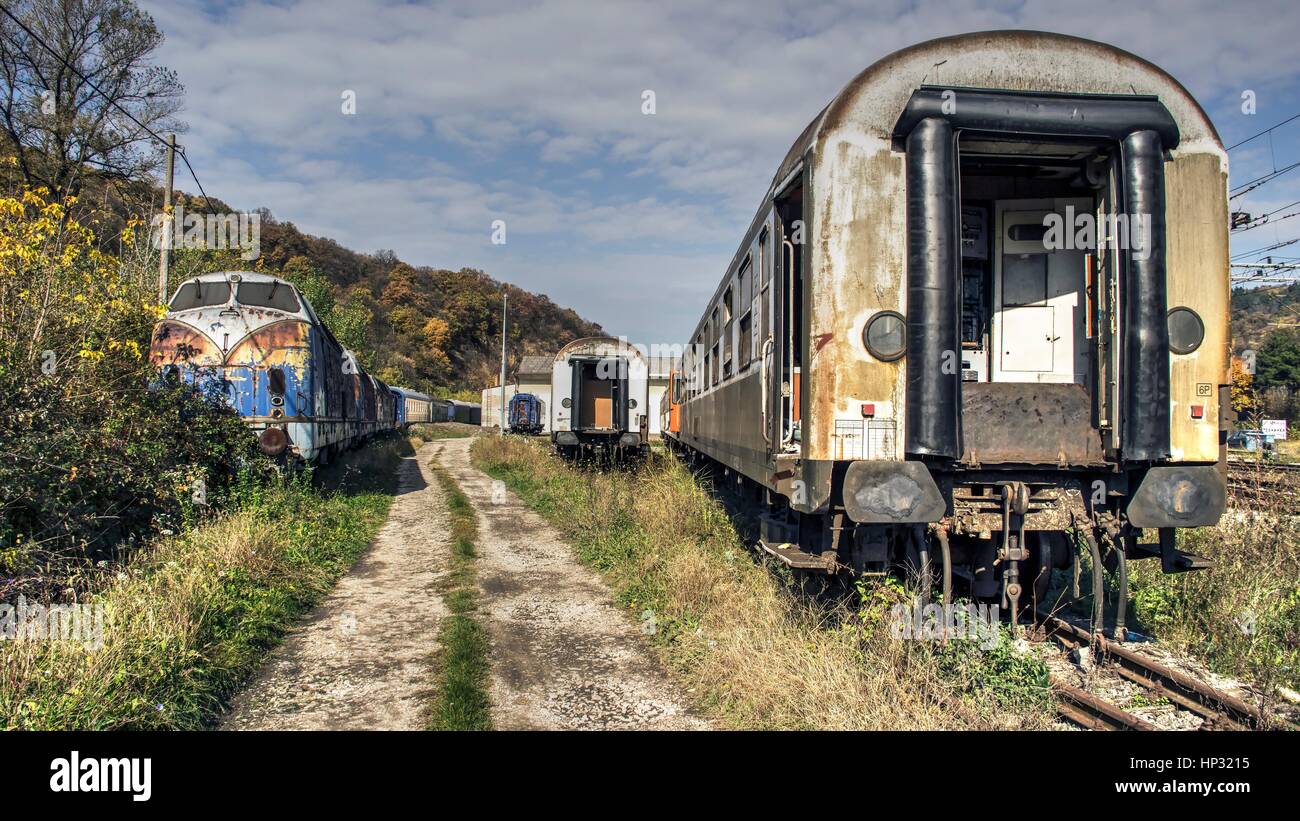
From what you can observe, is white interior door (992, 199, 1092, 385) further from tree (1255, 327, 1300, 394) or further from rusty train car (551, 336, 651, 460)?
tree (1255, 327, 1300, 394)

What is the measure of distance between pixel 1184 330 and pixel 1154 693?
2.15 m

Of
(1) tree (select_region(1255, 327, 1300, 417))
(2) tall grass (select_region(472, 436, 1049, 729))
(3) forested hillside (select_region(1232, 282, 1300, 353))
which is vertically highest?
(3) forested hillside (select_region(1232, 282, 1300, 353))

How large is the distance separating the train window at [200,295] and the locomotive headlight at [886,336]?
31.0 feet

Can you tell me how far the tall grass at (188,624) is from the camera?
12.1 ft

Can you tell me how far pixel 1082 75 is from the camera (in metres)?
4.66

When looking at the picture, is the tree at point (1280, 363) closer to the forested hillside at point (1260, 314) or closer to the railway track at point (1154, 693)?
the forested hillside at point (1260, 314)

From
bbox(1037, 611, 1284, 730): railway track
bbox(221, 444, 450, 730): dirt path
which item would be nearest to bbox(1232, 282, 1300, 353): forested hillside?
bbox(1037, 611, 1284, 730): railway track

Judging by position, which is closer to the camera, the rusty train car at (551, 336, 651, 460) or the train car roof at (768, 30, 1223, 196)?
the train car roof at (768, 30, 1223, 196)

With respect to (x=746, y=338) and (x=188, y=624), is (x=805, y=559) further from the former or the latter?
(x=188, y=624)

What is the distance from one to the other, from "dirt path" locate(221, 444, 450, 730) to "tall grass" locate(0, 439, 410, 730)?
0.18 meters

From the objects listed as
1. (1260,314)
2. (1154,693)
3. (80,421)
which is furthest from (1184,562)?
Result: (1260,314)

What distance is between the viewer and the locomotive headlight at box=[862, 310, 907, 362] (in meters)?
4.53

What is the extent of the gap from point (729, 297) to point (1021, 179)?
361cm

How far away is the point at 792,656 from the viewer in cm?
441
